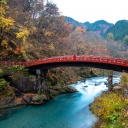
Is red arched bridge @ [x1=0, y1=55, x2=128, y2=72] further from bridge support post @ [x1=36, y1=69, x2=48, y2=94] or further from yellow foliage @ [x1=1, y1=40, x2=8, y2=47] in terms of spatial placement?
yellow foliage @ [x1=1, y1=40, x2=8, y2=47]

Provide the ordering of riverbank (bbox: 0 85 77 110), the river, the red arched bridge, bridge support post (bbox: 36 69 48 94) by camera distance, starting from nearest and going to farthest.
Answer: the river
the red arched bridge
riverbank (bbox: 0 85 77 110)
bridge support post (bbox: 36 69 48 94)

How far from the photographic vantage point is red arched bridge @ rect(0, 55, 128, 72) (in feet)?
113

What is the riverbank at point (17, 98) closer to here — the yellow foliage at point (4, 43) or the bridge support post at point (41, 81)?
the bridge support post at point (41, 81)

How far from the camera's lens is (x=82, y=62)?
38938 millimetres

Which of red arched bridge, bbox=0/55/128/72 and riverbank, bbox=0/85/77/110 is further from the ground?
red arched bridge, bbox=0/55/128/72

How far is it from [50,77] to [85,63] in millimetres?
12776

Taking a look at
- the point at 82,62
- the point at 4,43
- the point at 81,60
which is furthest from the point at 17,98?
the point at 82,62

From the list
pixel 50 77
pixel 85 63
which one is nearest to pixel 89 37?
pixel 50 77

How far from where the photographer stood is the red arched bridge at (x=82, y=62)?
34.4 metres

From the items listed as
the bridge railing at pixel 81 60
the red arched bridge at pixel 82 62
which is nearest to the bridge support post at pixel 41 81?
the red arched bridge at pixel 82 62

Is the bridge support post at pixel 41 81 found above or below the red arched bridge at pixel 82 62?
below

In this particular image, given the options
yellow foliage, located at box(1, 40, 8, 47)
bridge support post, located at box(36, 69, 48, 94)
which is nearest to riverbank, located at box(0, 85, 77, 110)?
bridge support post, located at box(36, 69, 48, 94)

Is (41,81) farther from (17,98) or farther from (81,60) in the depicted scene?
(81,60)

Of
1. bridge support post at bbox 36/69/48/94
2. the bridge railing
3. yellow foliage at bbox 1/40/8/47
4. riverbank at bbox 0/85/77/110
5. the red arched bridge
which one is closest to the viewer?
the bridge railing
